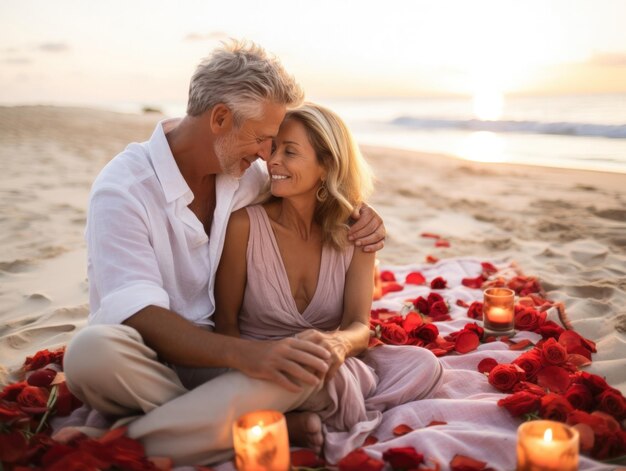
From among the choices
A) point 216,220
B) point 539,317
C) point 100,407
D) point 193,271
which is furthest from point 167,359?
point 539,317

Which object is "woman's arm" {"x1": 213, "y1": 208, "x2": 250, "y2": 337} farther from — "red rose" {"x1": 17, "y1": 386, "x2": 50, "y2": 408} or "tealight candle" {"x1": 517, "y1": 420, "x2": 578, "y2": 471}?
"tealight candle" {"x1": 517, "y1": 420, "x2": 578, "y2": 471}

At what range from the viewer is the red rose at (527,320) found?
3.74 meters

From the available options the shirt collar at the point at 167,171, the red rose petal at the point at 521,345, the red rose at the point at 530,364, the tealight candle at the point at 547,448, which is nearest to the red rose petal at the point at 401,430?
the tealight candle at the point at 547,448

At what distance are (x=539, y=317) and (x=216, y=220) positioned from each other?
2172 mm

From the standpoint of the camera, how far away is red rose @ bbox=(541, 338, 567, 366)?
2996 mm

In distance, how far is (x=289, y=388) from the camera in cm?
228

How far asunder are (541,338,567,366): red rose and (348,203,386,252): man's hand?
3.30 ft

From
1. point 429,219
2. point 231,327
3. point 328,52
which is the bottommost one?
point 429,219

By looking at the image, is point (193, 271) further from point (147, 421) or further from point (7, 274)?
point (7, 274)

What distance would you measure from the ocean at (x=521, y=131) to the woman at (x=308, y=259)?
7.50m

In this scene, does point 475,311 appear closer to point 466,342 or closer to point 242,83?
point 466,342

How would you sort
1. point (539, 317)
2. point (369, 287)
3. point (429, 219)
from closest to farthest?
1. point (369, 287)
2. point (539, 317)
3. point (429, 219)

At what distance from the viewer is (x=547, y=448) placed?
1860mm

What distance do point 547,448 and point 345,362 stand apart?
3.47 ft
